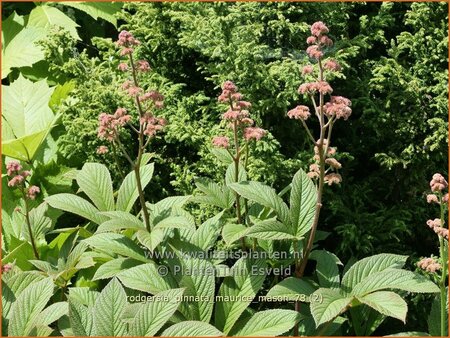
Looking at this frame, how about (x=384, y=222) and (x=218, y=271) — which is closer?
(x=218, y=271)

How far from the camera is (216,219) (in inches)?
91.0

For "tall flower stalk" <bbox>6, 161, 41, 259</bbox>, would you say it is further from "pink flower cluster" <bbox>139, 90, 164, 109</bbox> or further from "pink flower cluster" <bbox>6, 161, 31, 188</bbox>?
"pink flower cluster" <bbox>139, 90, 164, 109</bbox>

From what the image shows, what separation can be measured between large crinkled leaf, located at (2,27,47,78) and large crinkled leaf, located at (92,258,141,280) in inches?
75.7

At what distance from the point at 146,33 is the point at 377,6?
1.16 metres

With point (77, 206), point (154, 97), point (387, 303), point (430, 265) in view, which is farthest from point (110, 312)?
point (430, 265)

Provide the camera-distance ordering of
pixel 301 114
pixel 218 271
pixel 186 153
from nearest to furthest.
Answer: pixel 301 114, pixel 218 271, pixel 186 153

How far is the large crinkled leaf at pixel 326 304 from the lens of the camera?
6.29 feet

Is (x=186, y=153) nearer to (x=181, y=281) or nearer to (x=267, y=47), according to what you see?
(x=267, y=47)

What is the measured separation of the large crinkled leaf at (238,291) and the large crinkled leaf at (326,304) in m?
0.23

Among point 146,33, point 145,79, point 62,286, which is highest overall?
point 146,33

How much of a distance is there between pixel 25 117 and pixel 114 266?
1.47 meters

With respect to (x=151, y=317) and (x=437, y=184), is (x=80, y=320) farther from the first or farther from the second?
(x=437, y=184)

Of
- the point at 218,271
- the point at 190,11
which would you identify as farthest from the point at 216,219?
the point at 190,11

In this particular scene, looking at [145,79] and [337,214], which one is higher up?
[145,79]
